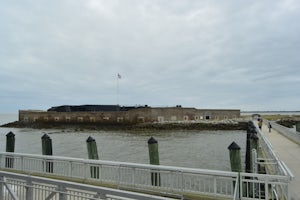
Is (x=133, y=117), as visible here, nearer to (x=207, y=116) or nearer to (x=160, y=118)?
(x=160, y=118)

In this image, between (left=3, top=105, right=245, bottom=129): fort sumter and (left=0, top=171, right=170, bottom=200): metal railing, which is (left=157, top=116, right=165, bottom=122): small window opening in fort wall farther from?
(left=0, top=171, right=170, bottom=200): metal railing

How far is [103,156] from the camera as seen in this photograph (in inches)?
1000

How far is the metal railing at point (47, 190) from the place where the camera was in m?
4.69

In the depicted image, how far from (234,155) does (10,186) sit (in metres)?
6.58

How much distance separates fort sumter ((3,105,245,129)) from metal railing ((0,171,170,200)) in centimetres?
5601

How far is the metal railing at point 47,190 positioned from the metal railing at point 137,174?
3.42 meters

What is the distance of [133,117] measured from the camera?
68.9 metres

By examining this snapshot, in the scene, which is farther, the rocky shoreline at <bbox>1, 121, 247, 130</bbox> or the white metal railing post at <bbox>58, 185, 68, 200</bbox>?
the rocky shoreline at <bbox>1, 121, 247, 130</bbox>

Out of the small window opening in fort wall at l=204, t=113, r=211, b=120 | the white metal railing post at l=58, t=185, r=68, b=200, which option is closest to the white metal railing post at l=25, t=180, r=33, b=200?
the white metal railing post at l=58, t=185, r=68, b=200

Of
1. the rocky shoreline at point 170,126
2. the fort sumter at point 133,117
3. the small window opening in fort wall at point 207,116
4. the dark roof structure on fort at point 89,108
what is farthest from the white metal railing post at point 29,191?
the dark roof structure on fort at point 89,108

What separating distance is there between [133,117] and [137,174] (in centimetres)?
5892

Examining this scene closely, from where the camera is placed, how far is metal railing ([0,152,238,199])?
8172 mm

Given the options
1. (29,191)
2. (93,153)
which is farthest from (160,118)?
(29,191)

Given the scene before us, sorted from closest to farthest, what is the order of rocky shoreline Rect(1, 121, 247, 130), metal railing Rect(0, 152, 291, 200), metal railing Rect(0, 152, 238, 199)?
1. metal railing Rect(0, 152, 291, 200)
2. metal railing Rect(0, 152, 238, 199)
3. rocky shoreline Rect(1, 121, 247, 130)
